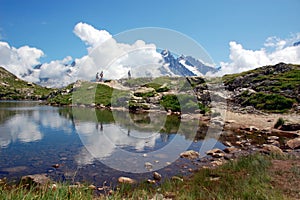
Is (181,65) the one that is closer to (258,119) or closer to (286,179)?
(286,179)

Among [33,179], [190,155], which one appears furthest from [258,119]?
[33,179]

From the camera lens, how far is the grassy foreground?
23.2 ft

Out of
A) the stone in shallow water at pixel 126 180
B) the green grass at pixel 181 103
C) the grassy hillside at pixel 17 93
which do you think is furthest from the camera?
the grassy hillside at pixel 17 93

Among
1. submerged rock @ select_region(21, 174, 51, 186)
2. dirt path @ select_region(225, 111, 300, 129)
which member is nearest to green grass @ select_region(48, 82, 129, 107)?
dirt path @ select_region(225, 111, 300, 129)

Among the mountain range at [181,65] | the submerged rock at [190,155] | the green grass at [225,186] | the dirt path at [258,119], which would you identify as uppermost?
the mountain range at [181,65]

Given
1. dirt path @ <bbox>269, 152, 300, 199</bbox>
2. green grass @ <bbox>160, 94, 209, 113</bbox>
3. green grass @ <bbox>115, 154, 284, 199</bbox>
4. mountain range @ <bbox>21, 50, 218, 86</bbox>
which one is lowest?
green grass @ <bbox>115, 154, 284, 199</bbox>

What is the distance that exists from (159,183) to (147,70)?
33.4 feet

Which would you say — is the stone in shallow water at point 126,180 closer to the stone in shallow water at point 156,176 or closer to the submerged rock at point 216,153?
the stone in shallow water at point 156,176

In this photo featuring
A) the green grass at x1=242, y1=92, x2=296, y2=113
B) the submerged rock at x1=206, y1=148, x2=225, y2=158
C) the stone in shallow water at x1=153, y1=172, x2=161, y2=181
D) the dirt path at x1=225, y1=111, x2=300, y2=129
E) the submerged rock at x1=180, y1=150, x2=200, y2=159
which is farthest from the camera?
the green grass at x1=242, y1=92, x2=296, y2=113

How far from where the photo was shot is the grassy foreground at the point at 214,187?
23.2 ft

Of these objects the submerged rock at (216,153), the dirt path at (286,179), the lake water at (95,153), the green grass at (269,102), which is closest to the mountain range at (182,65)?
the submerged rock at (216,153)

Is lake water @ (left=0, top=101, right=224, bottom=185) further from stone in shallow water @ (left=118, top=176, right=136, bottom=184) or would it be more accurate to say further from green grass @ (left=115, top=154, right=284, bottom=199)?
green grass @ (left=115, top=154, right=284, bottom=199)

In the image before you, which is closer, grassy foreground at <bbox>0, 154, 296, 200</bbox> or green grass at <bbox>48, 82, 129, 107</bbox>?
grassy foreground at <bbox>0, 154, 296, 200</bbox>

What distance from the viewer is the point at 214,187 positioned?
9.45 meters
